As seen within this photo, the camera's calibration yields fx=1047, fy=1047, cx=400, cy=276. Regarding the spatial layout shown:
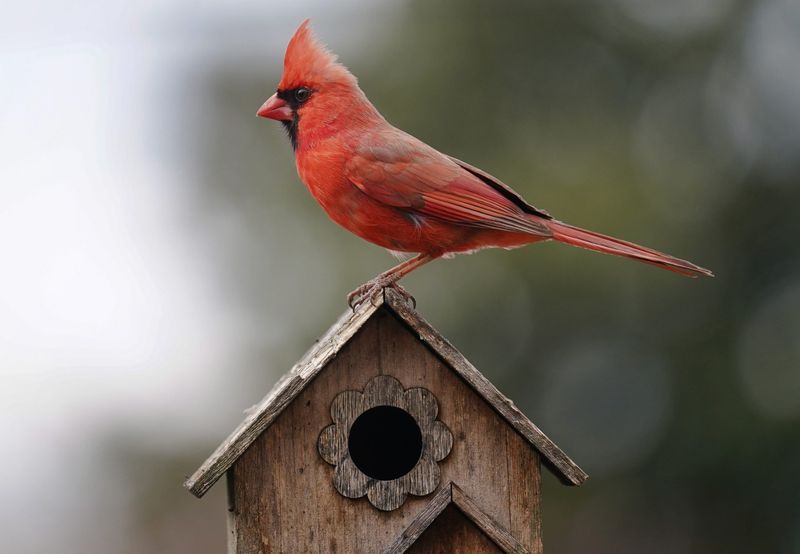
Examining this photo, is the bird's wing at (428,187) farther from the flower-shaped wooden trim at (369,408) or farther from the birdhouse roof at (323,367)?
the flower-shaped wooden trim at (369,408)

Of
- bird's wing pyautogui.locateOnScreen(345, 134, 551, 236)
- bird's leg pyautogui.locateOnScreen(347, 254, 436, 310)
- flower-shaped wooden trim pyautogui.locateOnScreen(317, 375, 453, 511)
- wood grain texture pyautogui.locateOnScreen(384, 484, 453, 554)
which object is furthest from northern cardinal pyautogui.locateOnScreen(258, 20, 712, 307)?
wood grain texture pyautogui.locateOnScreen(384, 484, 453, 554)

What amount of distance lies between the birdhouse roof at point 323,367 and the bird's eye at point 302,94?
39.3 inches

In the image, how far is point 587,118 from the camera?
32.5 ft

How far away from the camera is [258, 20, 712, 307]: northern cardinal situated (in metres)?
3.43

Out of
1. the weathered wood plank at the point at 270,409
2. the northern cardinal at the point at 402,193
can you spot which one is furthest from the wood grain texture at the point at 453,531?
the northern cardinal at the point at 402,193

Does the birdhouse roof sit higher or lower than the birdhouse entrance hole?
higher

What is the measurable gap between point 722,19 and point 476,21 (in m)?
2.41

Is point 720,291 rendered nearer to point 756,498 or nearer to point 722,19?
point 756,498

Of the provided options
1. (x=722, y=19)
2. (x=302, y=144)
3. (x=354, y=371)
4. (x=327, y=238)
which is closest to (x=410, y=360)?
(x=354, y=371)

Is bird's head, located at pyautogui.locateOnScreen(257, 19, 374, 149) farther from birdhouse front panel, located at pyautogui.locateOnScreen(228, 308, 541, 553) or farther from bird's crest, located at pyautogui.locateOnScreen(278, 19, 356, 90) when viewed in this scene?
birdhouse front panel, located at pyautogui.locateOnScreen(228, 308, 541, 553)

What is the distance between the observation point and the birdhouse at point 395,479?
2930mm

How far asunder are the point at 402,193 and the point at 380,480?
949mm

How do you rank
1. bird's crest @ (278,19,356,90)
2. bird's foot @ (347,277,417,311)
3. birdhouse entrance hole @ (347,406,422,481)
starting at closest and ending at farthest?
1. bird's foot @ (347,277,417,311)
2. birdhouse entrance hole @ (347,406,422,481)
3. bird's crest @ (278,19,356,90)

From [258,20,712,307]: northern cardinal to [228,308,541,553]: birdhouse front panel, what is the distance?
0.41 metres
